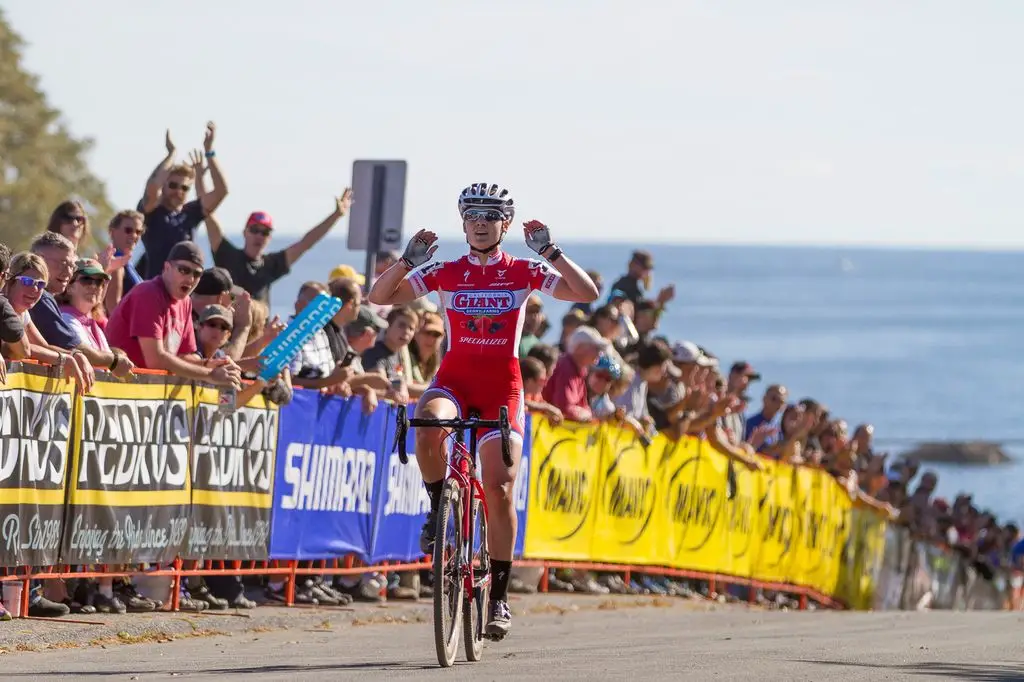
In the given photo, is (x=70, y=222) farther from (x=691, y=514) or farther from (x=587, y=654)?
(x=691, y=514)

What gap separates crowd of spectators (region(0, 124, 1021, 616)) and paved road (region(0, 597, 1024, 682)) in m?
1.09

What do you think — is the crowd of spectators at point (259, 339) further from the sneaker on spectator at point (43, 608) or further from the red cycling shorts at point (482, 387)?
the red cycling shorts at point (482, 387)

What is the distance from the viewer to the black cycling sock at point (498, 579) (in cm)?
1079

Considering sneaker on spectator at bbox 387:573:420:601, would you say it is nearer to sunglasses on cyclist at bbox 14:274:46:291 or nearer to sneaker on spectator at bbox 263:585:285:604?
sneaker on spectator at bbox 263:585:285:604

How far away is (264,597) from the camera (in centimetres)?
1413

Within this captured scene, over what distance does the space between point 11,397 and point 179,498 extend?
194 cm

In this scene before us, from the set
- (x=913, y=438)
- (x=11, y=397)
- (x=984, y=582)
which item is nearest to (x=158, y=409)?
(x=11, y=397)

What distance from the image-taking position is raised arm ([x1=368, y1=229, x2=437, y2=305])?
10.4 metres

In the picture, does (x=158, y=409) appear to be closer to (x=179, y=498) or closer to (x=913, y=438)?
(x=179, y=498)

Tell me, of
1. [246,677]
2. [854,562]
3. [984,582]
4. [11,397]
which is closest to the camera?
[246,677]

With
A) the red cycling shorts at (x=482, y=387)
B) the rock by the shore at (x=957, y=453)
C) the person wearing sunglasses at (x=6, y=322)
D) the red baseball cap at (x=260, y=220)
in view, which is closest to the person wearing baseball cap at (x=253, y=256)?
the red baseball cap at (x=260, y=220)

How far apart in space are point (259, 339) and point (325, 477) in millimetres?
1173

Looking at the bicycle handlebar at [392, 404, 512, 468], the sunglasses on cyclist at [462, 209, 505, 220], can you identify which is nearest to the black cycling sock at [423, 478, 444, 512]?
the bicycle handlebar at [392, 404, 512, 468]

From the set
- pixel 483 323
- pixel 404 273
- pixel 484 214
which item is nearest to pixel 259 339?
pixel 404 273
